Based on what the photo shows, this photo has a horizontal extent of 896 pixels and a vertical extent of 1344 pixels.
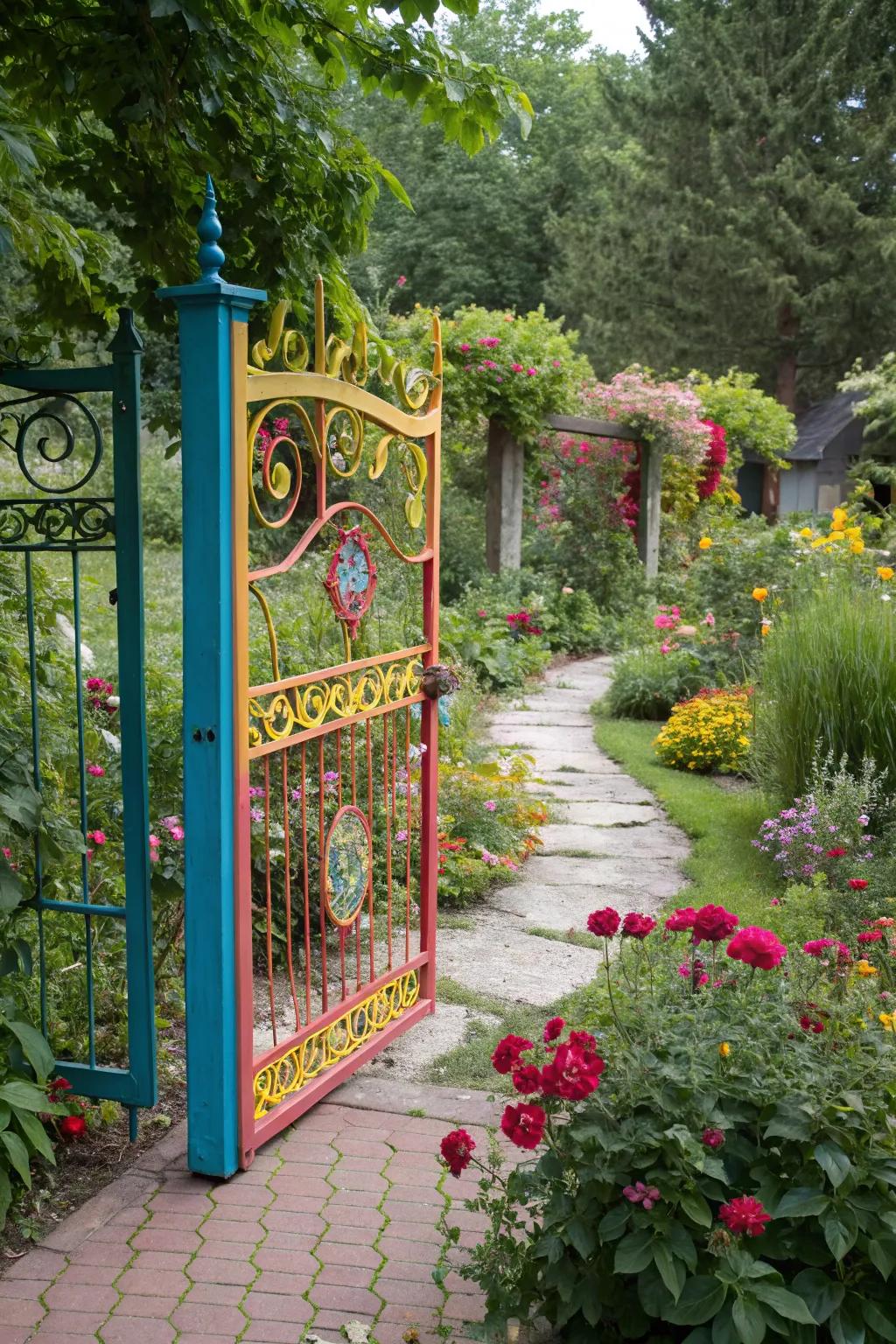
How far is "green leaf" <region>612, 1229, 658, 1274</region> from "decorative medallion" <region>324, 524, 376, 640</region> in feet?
6.19

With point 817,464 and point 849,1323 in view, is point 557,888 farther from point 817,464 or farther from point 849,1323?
point 817,464

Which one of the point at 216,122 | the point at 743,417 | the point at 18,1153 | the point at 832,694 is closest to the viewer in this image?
the point at 18,1153

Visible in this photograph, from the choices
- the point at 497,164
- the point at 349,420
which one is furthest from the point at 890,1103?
the point at 497,164

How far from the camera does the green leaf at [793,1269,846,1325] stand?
2.10 m

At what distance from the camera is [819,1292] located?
83.7 inches

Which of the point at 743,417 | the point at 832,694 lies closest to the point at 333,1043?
the point at 832,694

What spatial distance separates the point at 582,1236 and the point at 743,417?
15.2 metres

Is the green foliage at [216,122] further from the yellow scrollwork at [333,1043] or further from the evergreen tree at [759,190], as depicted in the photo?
the evergreen tree at [759,190]

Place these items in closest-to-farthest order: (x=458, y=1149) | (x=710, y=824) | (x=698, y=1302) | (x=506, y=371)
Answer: (x=698, y=1302) < (x=458, y=1149) < (x=710, y=824) < (x=506, y=371)

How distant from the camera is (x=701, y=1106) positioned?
7.22ft

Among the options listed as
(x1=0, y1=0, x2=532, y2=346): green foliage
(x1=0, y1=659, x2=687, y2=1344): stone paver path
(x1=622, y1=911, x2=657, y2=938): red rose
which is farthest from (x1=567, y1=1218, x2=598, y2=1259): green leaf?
(x1=0, y1=0, x2=532, y2=346): green foliage

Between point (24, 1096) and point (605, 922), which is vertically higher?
point (605, 922)

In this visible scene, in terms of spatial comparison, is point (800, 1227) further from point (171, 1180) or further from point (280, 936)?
point (280, 936)

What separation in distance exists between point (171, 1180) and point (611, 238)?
2597cm
